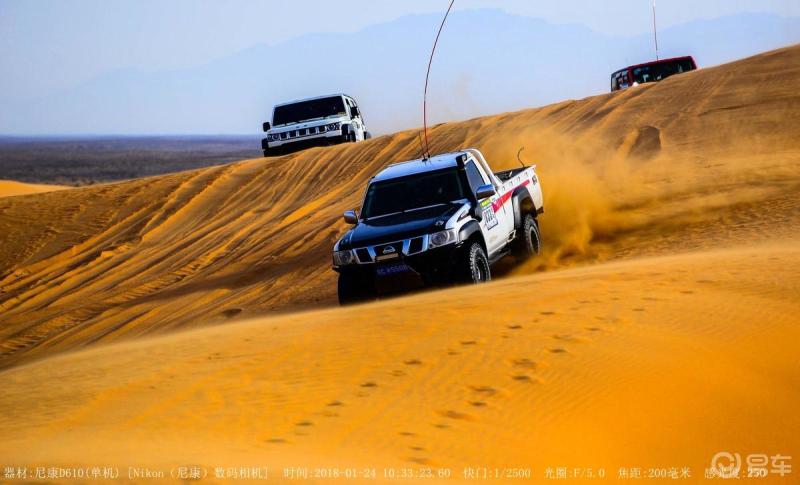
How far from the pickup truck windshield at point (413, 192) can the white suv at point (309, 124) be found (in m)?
17.0

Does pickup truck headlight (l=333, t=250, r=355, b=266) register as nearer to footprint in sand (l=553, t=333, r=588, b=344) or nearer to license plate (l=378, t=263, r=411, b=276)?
license plate (l=378, t=263, r=411, b=276)

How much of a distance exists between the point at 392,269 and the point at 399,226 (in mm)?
563

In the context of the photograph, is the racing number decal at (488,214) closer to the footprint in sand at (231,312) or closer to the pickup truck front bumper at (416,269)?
the pickup truck front bumper at (416,269)

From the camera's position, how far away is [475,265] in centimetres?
1134

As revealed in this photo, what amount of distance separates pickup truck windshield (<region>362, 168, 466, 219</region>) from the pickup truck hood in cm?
18

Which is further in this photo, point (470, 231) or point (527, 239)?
point (527, 239)

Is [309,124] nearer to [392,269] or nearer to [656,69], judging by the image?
[656,69]

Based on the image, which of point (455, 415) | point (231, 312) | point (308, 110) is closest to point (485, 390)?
point (455, 415)

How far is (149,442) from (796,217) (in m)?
11.0

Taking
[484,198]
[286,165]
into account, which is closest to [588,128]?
[286,165]

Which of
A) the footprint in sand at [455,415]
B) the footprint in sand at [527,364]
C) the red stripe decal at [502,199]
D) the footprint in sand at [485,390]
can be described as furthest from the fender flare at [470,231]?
the footprint in sand at [455,415]

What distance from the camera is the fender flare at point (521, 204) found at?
13.2 metres

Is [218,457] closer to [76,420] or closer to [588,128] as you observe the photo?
[76,420]

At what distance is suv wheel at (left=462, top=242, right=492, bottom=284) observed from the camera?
11.2 metres
